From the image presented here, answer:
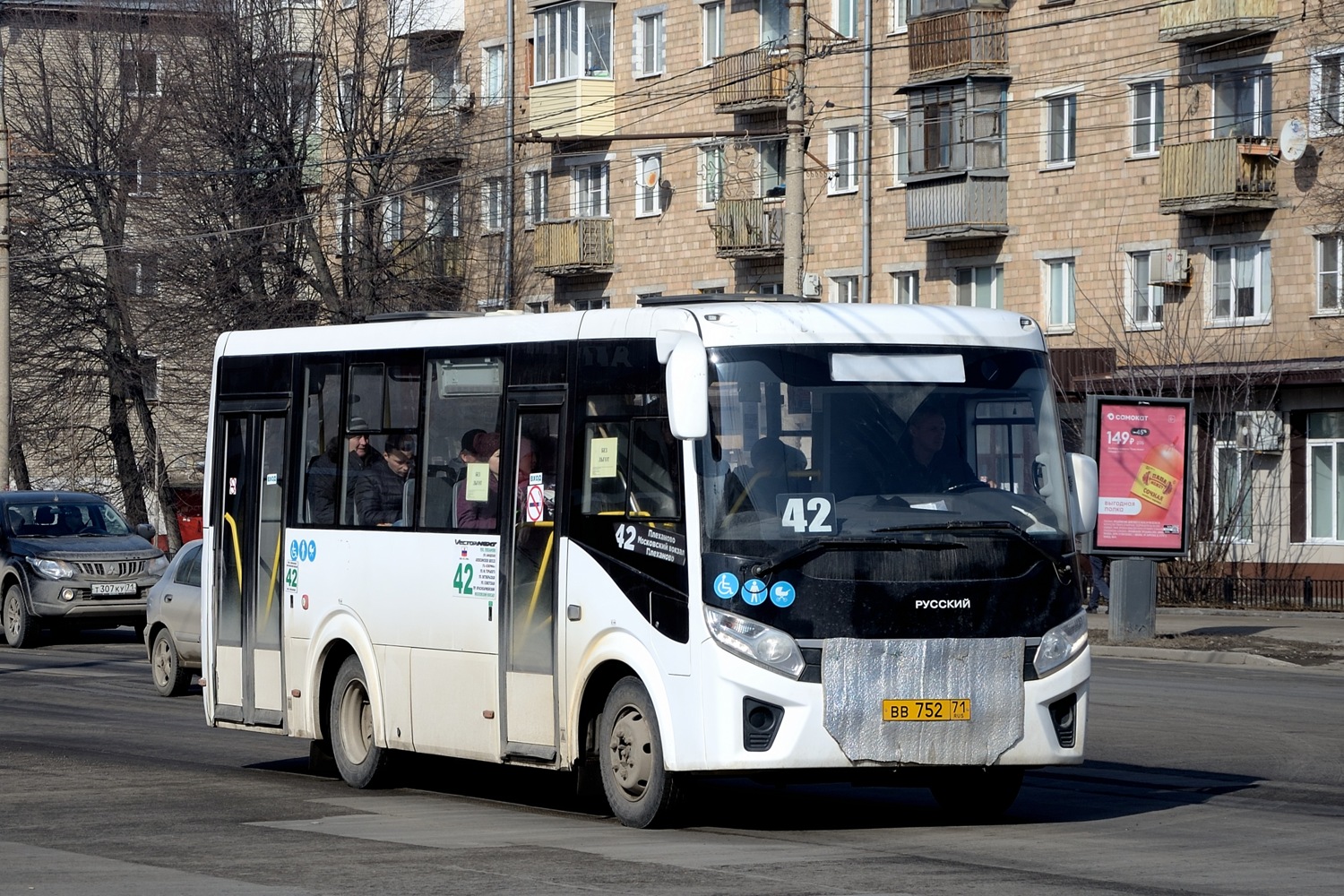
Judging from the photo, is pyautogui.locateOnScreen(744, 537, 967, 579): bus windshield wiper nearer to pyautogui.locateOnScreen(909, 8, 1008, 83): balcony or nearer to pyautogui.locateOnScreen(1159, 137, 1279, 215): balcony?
pyautogui.locateOnScreen(1159, 137, 1279, 215): balcony

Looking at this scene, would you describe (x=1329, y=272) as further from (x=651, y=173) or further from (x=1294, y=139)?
(x=651, y=173)

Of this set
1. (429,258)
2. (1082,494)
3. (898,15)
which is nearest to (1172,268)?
(898,15)

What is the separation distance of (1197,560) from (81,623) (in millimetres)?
20056

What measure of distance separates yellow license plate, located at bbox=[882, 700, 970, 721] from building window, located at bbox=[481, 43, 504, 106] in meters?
48.7

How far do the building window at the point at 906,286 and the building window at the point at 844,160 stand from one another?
7.54ft

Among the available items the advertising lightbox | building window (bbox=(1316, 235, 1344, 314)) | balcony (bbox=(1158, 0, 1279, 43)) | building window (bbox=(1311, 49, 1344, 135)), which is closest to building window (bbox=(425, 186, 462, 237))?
balcony (bbox=(1158, 0, 1279, 43))

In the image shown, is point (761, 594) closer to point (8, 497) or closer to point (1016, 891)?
point (1016, 891)

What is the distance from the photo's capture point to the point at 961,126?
46.4 m

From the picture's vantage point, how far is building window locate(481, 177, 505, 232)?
5256 cm

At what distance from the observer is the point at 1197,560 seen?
4022cm

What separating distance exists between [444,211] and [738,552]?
131 ft

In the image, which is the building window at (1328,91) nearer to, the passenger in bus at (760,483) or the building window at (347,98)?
the building window at (347,98)

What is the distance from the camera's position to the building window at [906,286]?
159ft

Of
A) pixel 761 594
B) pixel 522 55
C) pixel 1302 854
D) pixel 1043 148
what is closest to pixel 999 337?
pixel 761 594
